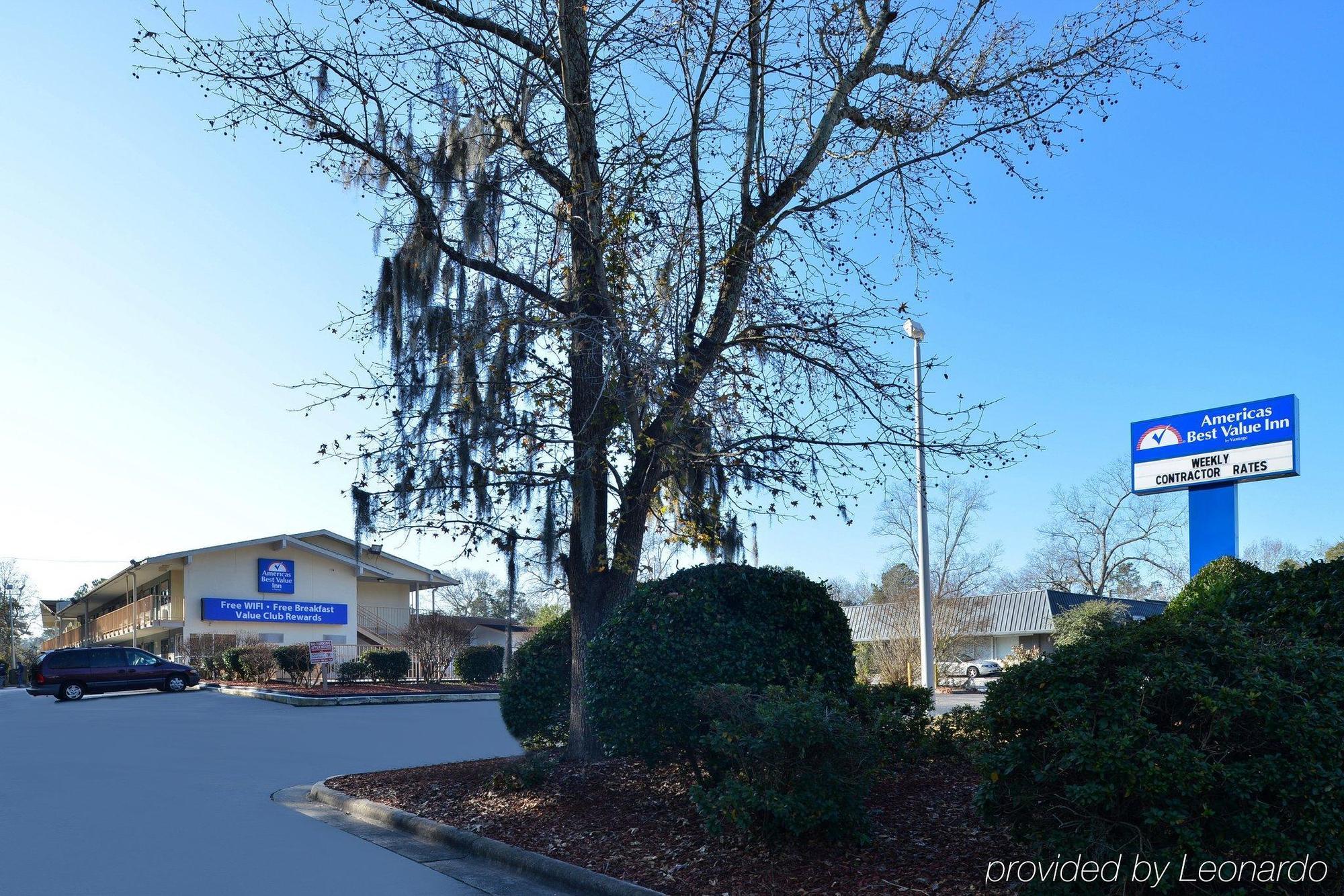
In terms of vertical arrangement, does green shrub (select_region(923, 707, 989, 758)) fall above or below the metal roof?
above

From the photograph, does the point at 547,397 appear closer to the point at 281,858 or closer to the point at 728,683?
the point at 728,683

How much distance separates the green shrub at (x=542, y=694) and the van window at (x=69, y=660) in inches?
1080

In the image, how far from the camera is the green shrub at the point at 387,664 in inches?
1309

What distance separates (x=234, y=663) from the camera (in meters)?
35.8

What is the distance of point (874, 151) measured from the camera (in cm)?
1088

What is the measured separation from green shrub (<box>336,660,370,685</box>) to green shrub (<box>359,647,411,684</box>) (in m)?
0.13

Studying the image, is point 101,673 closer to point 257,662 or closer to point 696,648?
point 257,662

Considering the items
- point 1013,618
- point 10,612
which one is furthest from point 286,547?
point 10,612

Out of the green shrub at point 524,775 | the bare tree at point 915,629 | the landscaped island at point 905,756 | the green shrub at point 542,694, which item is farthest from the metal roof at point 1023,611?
the landscaped island at point 905,756

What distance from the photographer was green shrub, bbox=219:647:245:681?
35625 mm

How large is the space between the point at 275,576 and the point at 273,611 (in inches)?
58.2

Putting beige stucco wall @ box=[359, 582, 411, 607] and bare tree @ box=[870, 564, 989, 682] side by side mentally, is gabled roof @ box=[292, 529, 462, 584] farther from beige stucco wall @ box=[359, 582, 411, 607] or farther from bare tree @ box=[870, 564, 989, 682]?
bare tree @ box=[870, 564, 989, 682]

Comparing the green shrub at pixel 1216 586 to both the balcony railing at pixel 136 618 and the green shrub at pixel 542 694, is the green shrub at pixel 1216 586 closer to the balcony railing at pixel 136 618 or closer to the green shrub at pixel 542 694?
the green shrub at pixel 542 694

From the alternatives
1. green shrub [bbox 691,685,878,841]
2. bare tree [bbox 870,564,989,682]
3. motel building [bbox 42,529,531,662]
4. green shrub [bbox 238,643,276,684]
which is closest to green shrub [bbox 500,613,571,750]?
green shrub [bbox 691,685,878,841]
